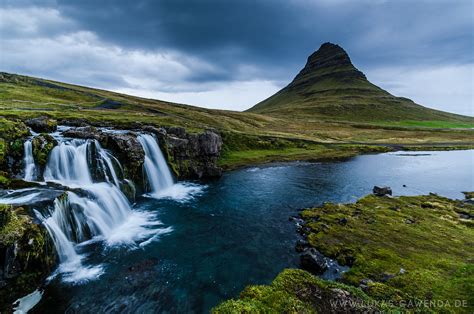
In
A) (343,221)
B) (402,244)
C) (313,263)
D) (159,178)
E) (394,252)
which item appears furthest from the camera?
(159,178)

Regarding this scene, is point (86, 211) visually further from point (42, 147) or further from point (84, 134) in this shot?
point (84, 134)

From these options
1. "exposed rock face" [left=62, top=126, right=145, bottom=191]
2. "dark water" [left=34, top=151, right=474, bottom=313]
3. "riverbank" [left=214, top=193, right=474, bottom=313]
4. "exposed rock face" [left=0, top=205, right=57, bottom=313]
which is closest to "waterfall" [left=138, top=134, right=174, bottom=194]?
"exposed rock face" [left=62, top=126, right=145, bottom=191]

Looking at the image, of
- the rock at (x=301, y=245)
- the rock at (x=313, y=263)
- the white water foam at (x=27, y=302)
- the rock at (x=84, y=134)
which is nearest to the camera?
the white water foam at (x=27, y=302)

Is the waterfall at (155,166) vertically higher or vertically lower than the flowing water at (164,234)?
higher

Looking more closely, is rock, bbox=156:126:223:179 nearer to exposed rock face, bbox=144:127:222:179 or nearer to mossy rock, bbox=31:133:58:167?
exposed rock face, bbox=144:127:222:179

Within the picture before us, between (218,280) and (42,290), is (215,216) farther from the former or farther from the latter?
(42,290)

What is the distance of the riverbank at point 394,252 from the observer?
535 inches

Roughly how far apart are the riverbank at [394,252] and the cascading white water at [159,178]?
20.1 metres

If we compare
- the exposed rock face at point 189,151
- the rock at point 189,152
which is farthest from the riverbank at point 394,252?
the exposed rock face at point 189,151

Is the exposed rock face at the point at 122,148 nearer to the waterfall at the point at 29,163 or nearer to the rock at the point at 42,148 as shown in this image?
the rock at the point at 42,148

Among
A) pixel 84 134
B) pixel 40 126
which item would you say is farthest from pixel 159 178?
pixel 40 126

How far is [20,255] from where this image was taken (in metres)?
15.5

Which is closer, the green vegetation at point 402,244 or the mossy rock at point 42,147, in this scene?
the green vegetation at point 402,244

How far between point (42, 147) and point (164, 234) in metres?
19.4
